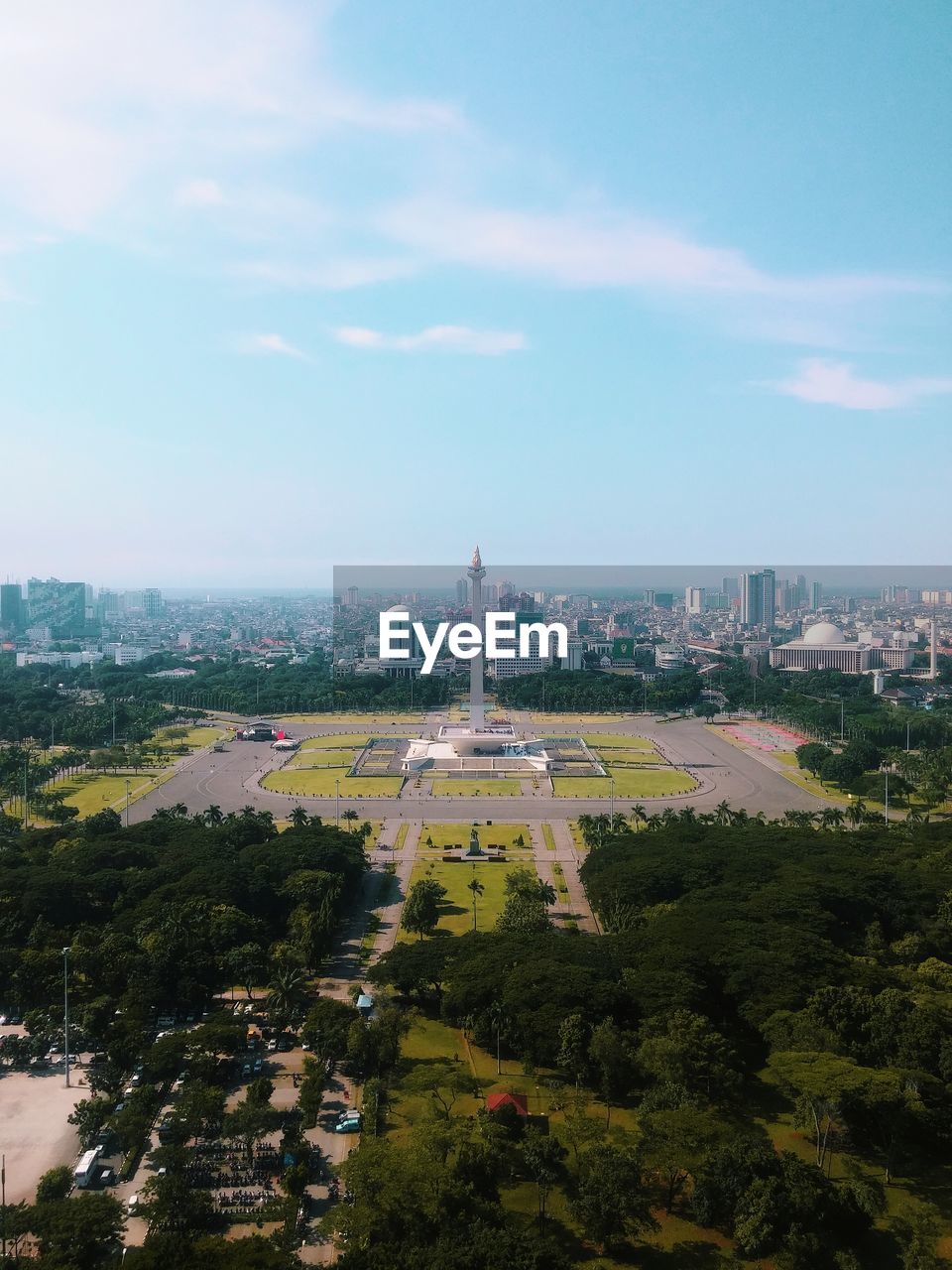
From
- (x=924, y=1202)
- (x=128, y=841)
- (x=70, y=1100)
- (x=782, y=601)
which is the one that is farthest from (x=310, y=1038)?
(x=782, y=601)

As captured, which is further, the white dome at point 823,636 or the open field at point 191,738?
the white dome at point 823,636

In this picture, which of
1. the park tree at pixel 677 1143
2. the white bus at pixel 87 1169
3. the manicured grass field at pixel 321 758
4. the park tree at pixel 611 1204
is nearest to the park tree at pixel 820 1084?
the park tree at pixel 677 1143

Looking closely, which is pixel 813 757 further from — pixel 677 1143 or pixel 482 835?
pixel 677 1143

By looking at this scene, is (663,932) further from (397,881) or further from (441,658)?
(441,658)

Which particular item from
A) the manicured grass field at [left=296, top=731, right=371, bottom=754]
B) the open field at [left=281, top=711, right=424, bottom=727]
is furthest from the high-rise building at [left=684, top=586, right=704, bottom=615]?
the manicured grass field at [left=296, top=731, right=371, bottom=754]

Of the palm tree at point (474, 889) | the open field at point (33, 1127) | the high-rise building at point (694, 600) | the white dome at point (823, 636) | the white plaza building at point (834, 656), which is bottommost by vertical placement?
the open field at point (33, 1127)

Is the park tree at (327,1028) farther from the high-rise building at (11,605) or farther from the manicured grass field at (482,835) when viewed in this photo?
the high-rise building at (11,605)
